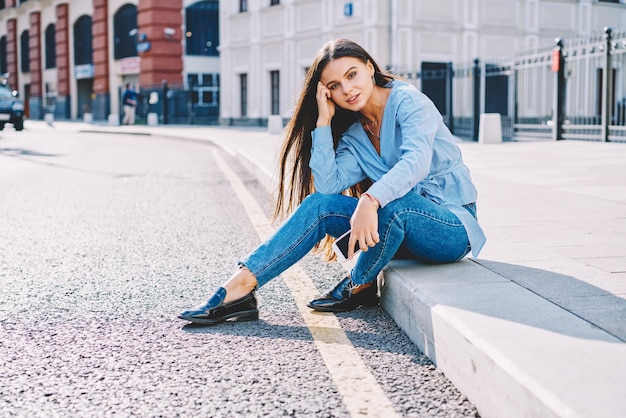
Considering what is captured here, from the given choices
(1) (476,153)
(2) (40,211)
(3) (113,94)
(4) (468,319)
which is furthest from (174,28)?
(4) (468,319)

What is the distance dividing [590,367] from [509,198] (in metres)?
4.97

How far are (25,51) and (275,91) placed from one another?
29.5 meters

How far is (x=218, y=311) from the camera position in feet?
11.7

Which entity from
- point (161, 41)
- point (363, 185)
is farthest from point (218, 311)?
point (161, 41)

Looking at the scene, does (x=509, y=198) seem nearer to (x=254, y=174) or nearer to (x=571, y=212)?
(x=571, y=212)

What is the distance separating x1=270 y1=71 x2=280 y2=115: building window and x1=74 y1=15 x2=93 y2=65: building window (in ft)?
55.0

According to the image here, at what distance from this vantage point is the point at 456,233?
3670 mm

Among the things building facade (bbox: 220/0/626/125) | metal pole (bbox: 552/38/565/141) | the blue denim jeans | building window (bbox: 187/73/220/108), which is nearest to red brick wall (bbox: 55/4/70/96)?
building window (bbox: 187/73/220/108)

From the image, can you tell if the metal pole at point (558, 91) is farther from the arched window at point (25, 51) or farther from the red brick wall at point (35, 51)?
the arched window at point (25, 51)

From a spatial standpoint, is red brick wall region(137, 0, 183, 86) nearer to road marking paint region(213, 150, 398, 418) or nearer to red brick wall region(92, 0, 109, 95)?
red brick wall region(92, 0, 109, 95)

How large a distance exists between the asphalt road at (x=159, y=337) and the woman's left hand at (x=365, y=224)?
42 centimetres

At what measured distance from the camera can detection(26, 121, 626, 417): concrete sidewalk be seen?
217 centimetres

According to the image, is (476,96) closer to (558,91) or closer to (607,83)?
(558,91)

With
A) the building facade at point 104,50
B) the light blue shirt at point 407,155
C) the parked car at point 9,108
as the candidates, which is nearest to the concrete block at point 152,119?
the building facade at point 104,50
